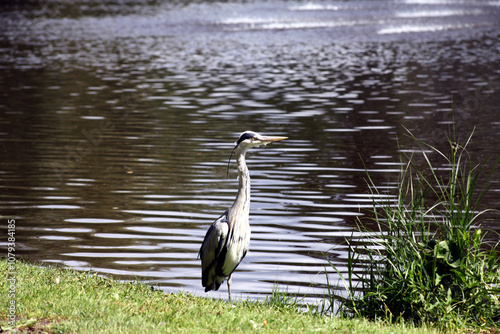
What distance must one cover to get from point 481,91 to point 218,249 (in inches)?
729

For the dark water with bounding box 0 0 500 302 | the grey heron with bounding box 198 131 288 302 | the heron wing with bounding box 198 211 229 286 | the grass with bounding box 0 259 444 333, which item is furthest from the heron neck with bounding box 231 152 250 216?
the dark water with bounding box 0 0 500 302

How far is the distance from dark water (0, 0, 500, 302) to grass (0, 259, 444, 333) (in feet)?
4.22

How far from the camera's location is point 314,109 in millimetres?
21594

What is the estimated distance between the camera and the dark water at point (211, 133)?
10406 millimetres

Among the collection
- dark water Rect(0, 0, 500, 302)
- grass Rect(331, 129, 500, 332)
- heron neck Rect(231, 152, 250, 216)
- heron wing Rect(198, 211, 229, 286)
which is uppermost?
heron neck Rect(231, 152, 250, 216)

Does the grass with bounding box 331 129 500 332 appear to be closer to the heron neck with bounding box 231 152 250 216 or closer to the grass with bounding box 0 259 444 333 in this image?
the grass with bounding box 0 259 444 333

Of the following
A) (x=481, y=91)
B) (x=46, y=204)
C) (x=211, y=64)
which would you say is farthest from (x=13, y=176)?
(x=211, y=64)

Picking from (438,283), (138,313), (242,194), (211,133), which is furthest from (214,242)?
(211,133)

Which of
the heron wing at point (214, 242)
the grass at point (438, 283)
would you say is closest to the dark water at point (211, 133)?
the grass at point (438, 283)

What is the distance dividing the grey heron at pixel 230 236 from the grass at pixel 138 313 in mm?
381

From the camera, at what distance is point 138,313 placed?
6863 mm

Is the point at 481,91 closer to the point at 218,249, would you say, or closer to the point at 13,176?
the point at 13,176

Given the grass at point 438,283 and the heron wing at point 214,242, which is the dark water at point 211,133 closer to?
the grass at point 438,283

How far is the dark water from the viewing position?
1041cm
